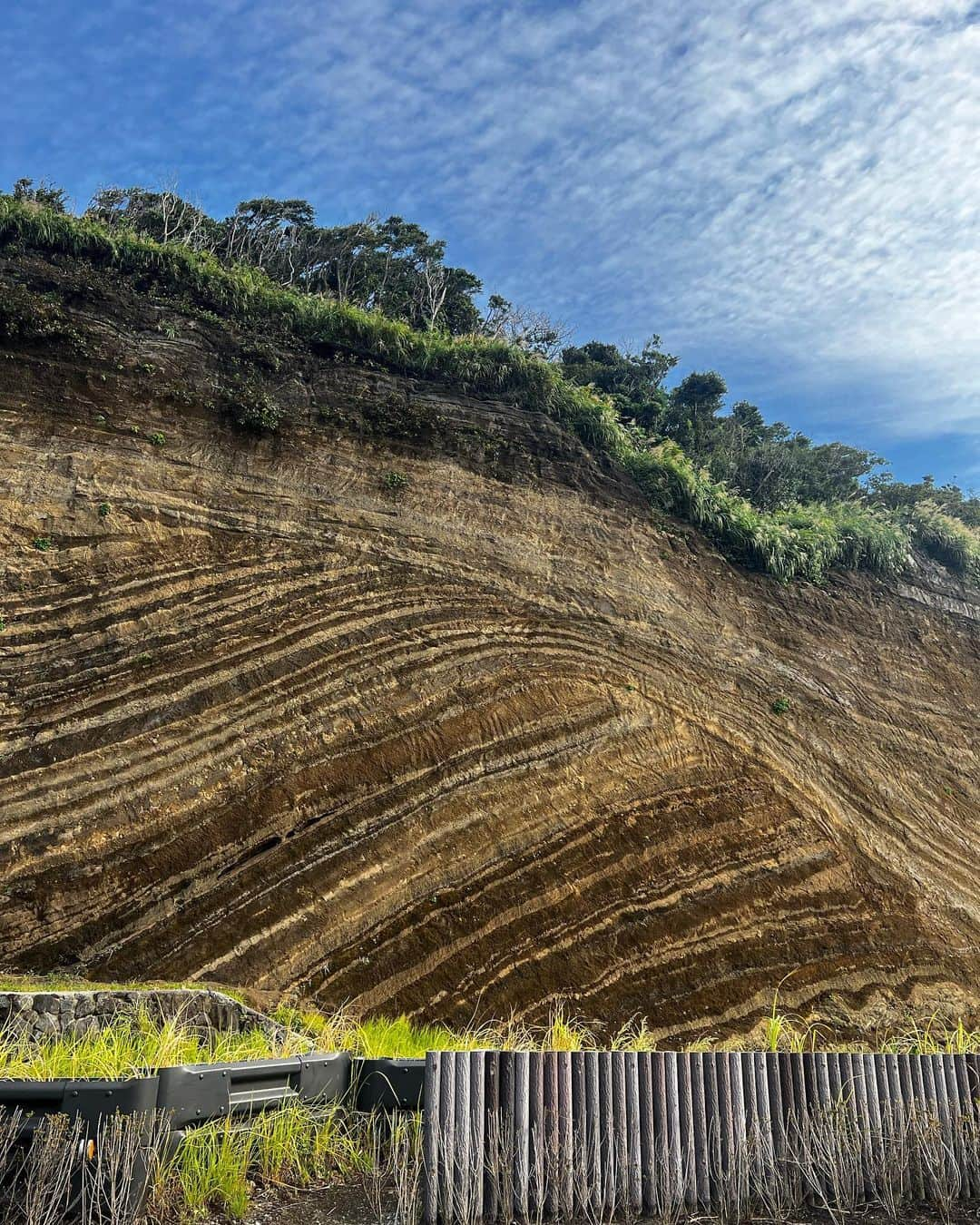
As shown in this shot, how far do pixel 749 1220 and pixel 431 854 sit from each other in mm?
4945

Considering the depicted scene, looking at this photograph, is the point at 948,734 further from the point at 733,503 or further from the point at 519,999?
the point at 519,999

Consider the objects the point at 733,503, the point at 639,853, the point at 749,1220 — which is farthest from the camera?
the point at 733,503

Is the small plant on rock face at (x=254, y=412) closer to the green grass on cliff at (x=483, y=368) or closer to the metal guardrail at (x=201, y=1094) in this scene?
the green grass on cliff at (x=483, y=368)

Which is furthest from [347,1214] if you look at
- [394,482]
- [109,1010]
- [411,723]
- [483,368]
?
[483,368]

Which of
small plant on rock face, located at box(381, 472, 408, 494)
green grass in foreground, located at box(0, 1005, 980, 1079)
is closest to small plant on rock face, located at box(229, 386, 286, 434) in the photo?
small plant on rock face, located at box(381, 472, 408, 494)

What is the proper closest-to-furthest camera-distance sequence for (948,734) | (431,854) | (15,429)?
(431,854)
(15,429)
(948,734)

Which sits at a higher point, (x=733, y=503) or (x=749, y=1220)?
(x=733, y=503)

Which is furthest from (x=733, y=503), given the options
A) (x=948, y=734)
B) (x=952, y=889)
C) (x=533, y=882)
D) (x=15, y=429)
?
(x=15, y=429)

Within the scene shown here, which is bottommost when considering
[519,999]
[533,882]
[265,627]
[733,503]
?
[519,999]

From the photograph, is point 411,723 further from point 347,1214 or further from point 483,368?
point 483,368

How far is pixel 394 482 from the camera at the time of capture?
10.9 meters

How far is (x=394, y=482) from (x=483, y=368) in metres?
2.76

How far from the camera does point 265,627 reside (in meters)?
9.16

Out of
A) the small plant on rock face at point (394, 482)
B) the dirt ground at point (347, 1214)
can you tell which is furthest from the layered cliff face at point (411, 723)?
the dirt ground at point (347, 1214)
